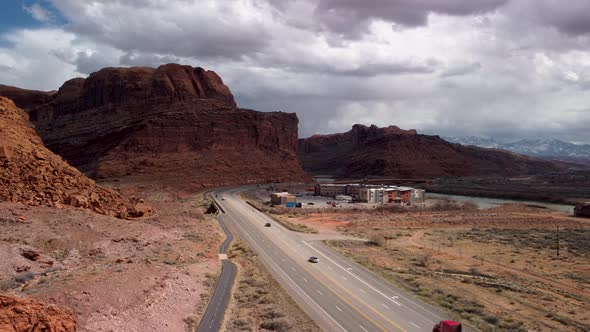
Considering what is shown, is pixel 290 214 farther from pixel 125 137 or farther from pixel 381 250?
pixel 125 137

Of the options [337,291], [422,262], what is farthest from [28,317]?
[422,262]

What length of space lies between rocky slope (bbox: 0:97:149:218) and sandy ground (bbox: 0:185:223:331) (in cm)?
233

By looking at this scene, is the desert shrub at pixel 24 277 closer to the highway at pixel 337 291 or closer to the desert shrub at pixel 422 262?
the highway at pixel 337 291

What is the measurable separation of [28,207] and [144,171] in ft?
243

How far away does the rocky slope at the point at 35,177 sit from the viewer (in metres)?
38.0

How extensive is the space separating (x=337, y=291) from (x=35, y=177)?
27930 millimetres

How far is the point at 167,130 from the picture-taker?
121875 millimetres

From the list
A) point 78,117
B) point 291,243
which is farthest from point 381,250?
point 78,117

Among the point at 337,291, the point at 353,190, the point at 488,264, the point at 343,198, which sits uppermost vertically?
the point at 353,190

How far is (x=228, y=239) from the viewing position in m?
50.2

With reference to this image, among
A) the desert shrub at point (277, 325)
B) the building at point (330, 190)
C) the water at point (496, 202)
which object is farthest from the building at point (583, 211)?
the desert shrub at point (277, 325)

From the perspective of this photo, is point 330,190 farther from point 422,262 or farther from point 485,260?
point 422,262

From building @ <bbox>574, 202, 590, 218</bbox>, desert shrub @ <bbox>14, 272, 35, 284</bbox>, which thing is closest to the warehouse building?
building @ <bbox>574, 202, 590, 218</bbox>

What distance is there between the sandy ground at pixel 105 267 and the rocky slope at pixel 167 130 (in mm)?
72687
